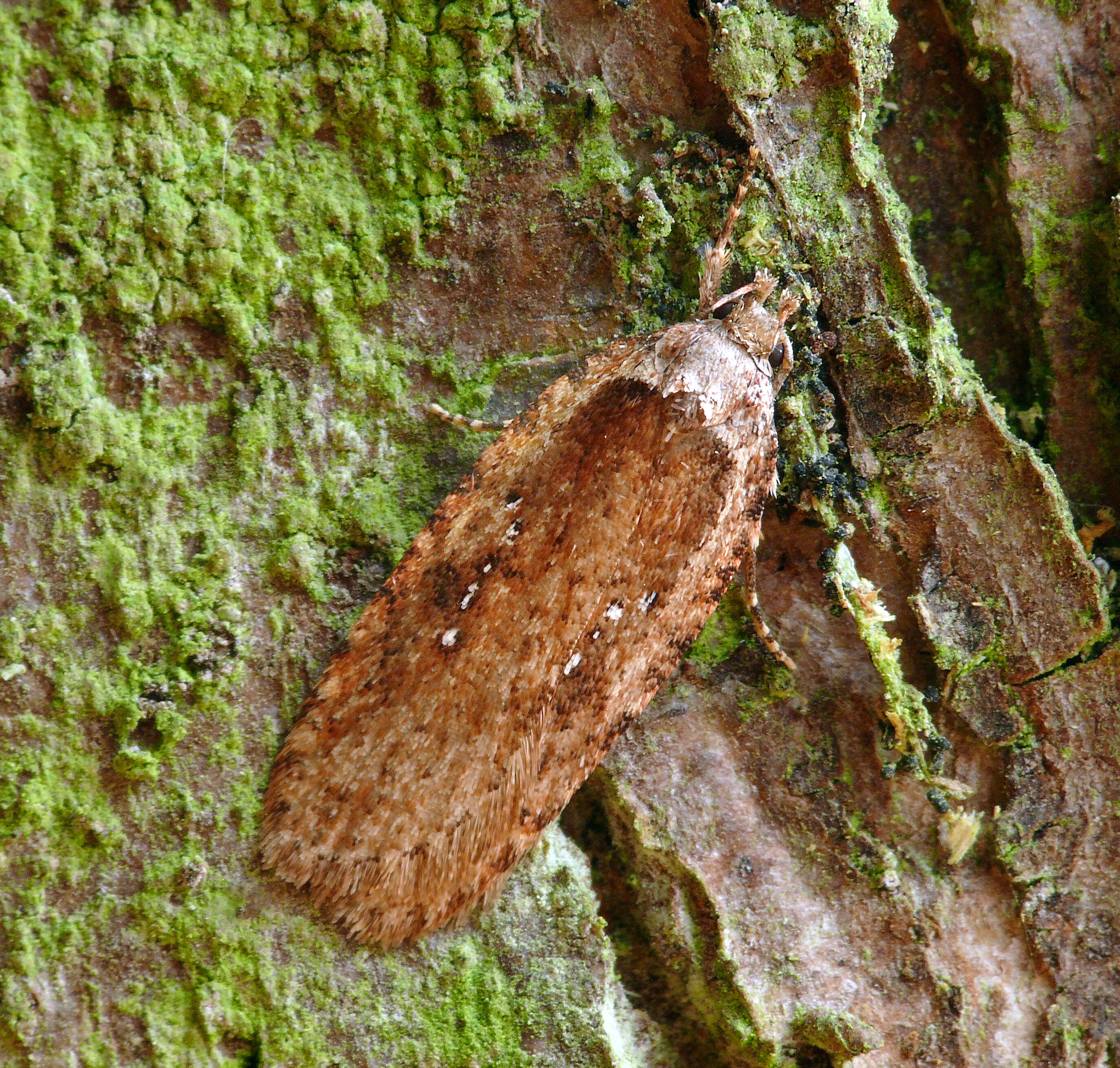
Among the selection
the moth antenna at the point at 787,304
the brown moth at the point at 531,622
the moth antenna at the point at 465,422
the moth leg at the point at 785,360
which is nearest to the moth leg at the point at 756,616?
the brown moth at the point at 531,622

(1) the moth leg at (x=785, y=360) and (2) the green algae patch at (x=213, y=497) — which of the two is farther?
(1) the moth leg at (x=785, y=360)

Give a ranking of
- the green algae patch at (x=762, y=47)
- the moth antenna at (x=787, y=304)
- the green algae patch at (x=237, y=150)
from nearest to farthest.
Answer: the green algae patch at (x=237, y=150)
the green algae patch at (x=762, y=47)
the moth antenna at (x=787, y=304)

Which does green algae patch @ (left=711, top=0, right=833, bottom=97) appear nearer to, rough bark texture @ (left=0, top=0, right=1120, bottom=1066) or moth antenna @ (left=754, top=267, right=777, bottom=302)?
rough bark texture @ (left=0, top=0, right=1120, bottom=1066)

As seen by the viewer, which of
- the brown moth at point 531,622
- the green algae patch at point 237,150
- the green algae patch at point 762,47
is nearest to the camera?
the green algae patch at point 237,150

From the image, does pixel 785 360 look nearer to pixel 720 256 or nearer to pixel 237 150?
pixel 720 256

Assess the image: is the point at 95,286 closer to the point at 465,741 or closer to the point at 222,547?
the point at 222,547

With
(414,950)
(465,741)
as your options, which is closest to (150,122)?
(465,741)

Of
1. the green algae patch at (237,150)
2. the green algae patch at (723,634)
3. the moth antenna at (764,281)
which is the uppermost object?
A: the green algae patch at (237,150)

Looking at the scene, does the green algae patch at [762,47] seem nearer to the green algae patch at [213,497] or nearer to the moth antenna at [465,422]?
the green algae patch at [213,497]
